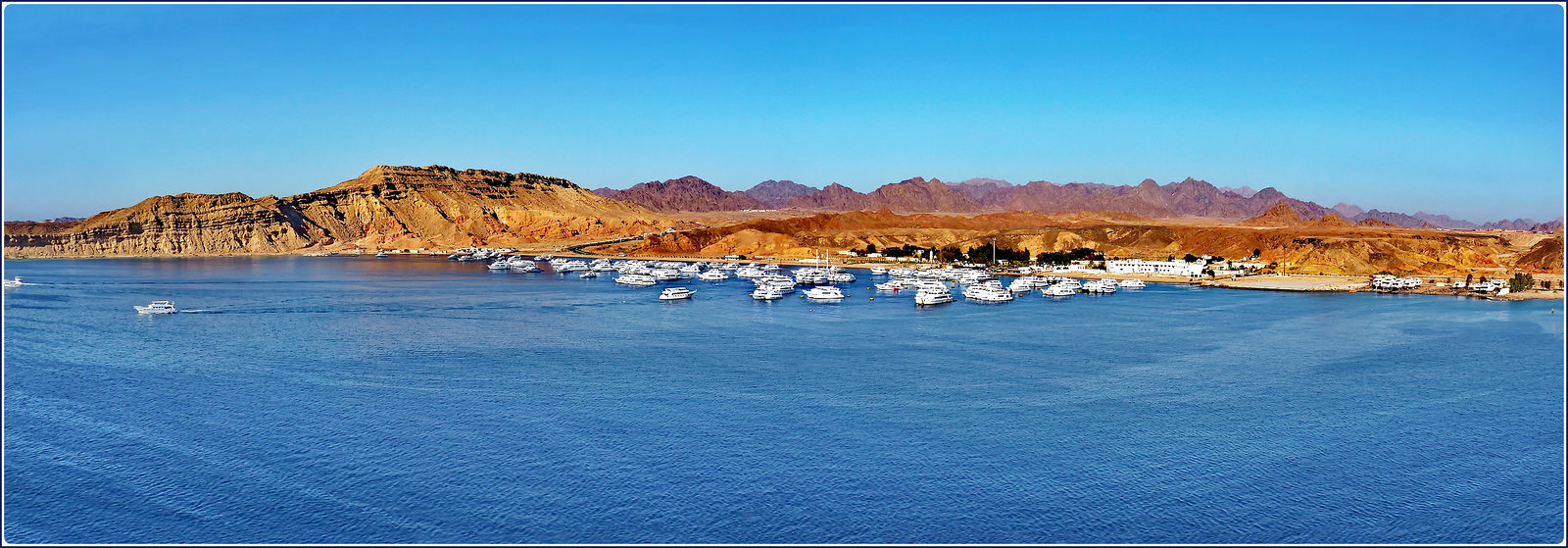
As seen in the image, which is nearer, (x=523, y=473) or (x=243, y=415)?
(x=523, y=473)

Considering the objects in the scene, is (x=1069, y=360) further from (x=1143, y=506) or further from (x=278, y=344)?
(x=278, y=344)

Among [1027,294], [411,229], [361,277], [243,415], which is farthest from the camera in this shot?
[411,229]

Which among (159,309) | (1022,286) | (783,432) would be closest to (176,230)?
(159,309)

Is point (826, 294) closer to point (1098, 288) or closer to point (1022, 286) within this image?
point (1022, 286)

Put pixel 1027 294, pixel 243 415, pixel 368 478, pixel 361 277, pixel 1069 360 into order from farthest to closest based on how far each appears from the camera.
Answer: pixel 361 277
pixel 1027 294
pixel 1069 360
pixel 243 415
pixel 368 478

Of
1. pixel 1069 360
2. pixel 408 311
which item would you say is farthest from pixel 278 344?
pixel 1069 360

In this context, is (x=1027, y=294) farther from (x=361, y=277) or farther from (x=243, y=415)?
(x=361, y=277)
